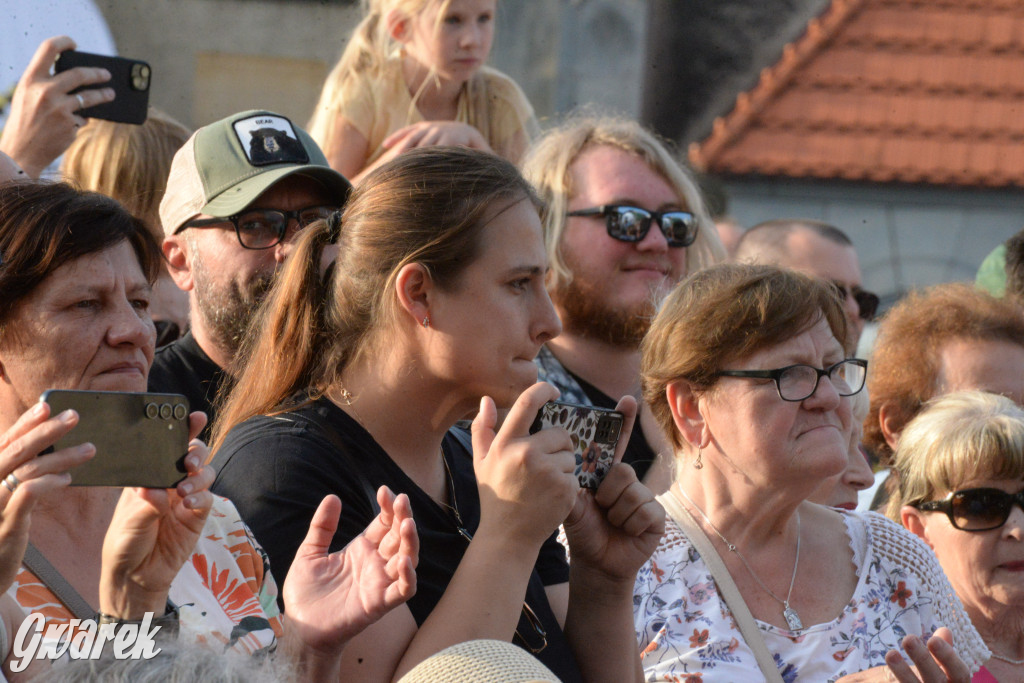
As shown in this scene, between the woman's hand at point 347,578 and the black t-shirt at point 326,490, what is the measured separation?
23 centimetres

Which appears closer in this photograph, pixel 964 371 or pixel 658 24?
pixel 964 371

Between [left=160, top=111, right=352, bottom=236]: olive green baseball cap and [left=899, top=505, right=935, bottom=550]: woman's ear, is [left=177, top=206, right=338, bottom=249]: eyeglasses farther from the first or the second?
[left=899, top=505, right=935, bottom=550]: woman's ear

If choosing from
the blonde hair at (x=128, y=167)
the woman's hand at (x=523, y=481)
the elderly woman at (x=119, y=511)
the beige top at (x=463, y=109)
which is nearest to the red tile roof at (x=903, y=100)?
the beige top at (x=463, y=109)

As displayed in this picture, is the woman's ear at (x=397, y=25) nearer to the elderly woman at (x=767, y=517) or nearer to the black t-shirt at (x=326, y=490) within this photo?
the elderly woman at (x=767, y=517)

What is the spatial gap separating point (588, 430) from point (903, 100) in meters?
7.51

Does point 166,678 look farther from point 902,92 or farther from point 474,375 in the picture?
point 902,92

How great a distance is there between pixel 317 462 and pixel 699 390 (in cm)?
110

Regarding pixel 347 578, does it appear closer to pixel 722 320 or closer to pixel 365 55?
pixel 722 320

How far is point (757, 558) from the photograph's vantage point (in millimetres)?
2998

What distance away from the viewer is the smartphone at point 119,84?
358 cm

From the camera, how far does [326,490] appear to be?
2.28 m

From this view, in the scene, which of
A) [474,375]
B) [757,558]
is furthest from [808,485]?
[474,375]

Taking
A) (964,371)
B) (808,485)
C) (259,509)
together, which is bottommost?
(964,371)

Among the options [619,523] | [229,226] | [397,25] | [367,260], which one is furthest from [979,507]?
[397,25]
